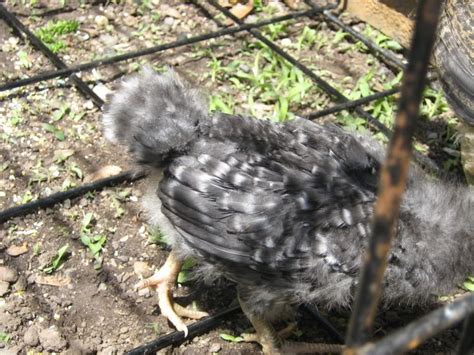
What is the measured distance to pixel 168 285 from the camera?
2873 millimetres

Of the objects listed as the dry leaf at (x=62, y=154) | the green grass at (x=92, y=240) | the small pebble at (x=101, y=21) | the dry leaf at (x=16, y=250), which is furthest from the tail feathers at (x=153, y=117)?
the small pebble at (x=101, y=21)

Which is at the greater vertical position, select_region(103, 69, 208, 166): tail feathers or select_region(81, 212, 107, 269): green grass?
select_region(103, 69, 208, 166): tail feathers

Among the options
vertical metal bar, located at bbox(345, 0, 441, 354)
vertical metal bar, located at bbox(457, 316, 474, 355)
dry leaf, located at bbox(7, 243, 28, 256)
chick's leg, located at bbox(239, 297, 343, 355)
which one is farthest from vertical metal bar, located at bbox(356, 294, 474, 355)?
dry leaf, located at bbox(7, 243, 28, 256)

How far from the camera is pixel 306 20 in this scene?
4.84m

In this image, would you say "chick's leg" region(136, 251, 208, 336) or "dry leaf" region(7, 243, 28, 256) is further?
"dry leaf" region(7, 243, 28, 256)

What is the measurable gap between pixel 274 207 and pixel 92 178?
139 cm

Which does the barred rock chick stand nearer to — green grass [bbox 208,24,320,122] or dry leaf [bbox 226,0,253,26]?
green grass [bbox 208,24,320,122]

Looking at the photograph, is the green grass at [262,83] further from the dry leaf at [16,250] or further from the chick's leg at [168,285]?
the dry leaf at [16,250]

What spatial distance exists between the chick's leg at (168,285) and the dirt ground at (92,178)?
8 cm

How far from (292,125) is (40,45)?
195 cm

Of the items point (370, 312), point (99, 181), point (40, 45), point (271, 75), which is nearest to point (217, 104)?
point (271, 75)

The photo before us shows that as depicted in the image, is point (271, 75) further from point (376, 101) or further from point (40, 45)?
point (40, 45)

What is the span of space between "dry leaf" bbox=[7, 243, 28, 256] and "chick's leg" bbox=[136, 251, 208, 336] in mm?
573

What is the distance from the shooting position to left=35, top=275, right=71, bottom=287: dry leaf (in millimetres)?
2902
